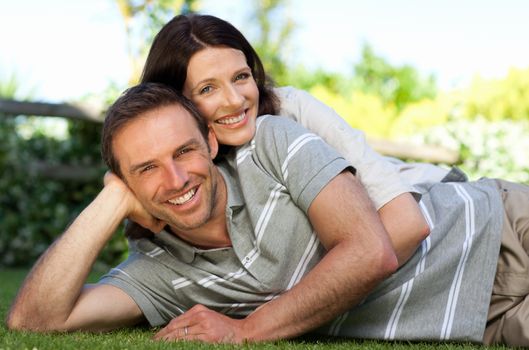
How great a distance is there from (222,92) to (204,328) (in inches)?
44.2

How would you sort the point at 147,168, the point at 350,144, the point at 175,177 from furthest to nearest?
the point at 350,144 < the point at 147,168 < the point at 175,177

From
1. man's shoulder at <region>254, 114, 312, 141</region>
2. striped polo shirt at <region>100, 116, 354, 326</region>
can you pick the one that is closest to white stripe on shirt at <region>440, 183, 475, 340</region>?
striped polo shirt at <region>100, 116, 354, 326</region>

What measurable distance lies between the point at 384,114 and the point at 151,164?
29.1 ft

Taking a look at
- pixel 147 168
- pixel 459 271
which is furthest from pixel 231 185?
pixel 459 271

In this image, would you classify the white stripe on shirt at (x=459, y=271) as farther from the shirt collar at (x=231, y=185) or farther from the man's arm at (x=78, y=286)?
the man's arm at (x=78, y=286)

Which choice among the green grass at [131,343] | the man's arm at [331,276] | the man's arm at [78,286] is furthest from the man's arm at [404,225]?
the man's arm at [78,286]

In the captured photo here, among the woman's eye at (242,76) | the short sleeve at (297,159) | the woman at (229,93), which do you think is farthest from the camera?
the woman's eye at (242,76)

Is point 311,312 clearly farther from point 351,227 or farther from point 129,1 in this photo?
point 129,1

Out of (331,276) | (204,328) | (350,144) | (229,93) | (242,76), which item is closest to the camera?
(331,276)

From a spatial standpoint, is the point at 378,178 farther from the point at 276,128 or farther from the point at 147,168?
the point at 147,168

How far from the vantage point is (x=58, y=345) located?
2.73 m

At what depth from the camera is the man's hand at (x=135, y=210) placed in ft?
11.0

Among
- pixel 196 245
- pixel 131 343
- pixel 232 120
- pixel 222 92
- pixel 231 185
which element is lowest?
pixel 131 343

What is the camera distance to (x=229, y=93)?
351 cm
